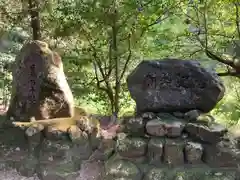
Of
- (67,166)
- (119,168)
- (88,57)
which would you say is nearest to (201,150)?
(119,168)

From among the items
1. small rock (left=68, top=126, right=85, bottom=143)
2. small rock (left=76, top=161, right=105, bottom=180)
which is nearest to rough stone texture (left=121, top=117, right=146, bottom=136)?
small rock (left=76, top=161, right=105, bottom=180)

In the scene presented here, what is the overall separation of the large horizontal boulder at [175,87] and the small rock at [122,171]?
0.69m

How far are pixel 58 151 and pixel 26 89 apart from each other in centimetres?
97

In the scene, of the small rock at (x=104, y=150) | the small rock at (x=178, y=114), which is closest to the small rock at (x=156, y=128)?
the small rock at (x=178, y=114)

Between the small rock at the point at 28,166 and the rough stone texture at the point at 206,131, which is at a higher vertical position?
the rough stone texture at the point at 206,131

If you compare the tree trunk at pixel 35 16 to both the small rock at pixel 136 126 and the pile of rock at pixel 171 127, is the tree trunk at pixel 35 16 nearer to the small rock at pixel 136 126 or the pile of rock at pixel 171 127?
the pile of rock at pixel 171 127

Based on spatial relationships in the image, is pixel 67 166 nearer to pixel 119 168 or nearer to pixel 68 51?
pixel 119 168

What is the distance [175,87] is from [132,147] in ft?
2.85

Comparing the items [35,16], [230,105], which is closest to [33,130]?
[35,16]

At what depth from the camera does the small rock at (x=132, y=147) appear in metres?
3.69

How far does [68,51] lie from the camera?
22.2 feet

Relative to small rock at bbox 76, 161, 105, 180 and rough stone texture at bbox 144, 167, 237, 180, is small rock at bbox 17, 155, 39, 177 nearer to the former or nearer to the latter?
small rock at bbox 76, 161, 105, 180

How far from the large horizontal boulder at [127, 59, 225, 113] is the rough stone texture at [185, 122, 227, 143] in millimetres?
296

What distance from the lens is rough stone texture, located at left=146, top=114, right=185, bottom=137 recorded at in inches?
144
